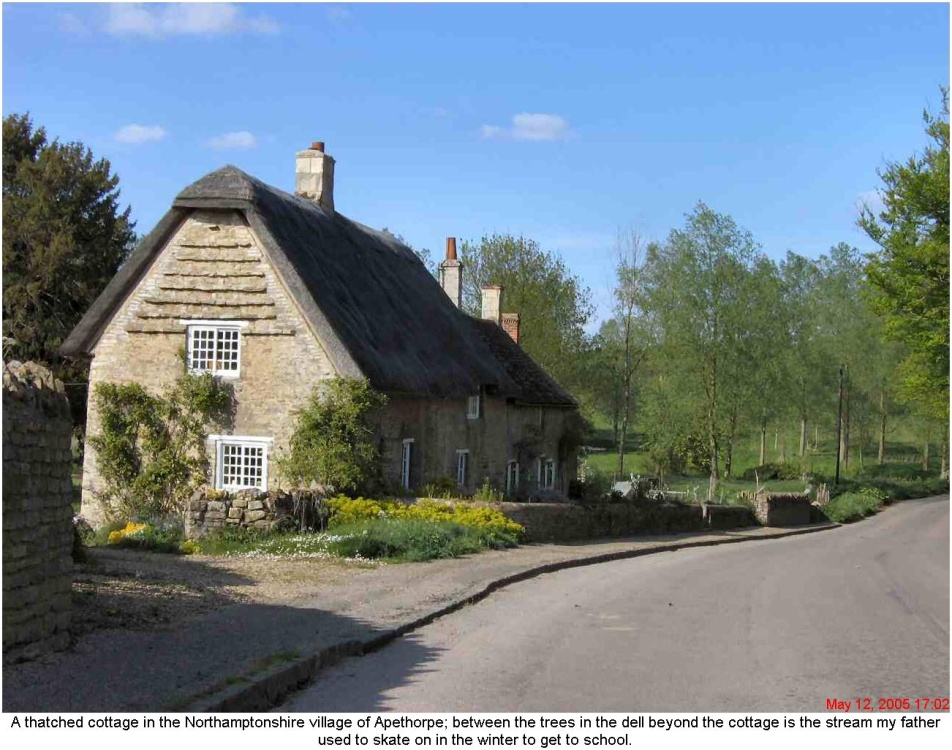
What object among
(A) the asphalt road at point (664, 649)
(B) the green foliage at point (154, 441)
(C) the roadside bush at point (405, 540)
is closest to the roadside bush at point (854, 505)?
(A) the asphalt road at point (664, 649)

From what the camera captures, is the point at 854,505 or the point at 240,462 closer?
the point at 240,462

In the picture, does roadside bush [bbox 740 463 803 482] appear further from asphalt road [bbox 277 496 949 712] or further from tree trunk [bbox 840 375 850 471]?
asphalt road [bbox 277 496 949 712]

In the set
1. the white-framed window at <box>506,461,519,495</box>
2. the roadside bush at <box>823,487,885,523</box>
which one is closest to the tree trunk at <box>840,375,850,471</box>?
the roadside bush at <box>823,487,885,523</box>

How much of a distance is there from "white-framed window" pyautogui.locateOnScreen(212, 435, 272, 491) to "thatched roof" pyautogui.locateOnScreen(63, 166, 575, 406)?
2.88 meters

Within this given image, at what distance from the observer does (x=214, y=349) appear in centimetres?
2497

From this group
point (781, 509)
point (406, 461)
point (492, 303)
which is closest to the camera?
point (406, 461)

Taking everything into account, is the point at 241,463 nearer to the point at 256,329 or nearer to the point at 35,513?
the point at 256,329

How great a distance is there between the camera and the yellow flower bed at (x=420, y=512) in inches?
860

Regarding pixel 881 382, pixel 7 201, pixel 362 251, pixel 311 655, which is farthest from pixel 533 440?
pixel 881 382

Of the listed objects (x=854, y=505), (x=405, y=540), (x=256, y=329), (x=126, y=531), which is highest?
(x=256, y=329)

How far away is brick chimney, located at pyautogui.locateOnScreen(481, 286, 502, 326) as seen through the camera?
4031 centimetres

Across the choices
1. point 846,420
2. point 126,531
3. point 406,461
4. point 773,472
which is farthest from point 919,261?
point 846,420

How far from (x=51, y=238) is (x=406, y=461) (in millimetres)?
17183

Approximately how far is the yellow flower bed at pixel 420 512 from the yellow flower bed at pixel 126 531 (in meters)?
3.63
